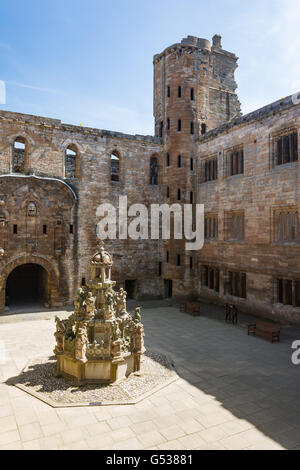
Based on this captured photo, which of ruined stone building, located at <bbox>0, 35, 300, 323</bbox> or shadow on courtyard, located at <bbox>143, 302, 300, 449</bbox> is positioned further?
ruined stone building, located at <bbox>0, 35, 300, 323</bbox>

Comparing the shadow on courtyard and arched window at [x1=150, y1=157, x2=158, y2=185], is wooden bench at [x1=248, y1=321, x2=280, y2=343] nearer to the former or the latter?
the shadow on courtyard

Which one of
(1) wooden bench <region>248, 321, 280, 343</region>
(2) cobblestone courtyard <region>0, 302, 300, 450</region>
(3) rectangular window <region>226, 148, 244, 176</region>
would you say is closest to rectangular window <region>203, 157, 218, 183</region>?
(3) rectangular window <region>226, 148, 244, 176</region>

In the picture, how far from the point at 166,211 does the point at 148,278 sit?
16.3ft

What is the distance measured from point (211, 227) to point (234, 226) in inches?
87.0

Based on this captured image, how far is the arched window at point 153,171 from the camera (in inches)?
966

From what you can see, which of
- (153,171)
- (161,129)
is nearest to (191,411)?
(153,171)

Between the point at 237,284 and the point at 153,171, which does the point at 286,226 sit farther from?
the point at 153,171

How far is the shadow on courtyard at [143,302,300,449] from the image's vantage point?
7.80 m

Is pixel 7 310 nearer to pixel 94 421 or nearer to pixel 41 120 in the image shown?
pixel 41 120

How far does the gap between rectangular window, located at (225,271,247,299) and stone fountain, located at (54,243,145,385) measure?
1034cm

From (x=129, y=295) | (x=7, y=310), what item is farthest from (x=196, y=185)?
(x=7, y=310)

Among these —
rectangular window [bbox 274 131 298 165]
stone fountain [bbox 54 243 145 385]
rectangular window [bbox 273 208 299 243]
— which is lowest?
stone fountain [bbox 54 243 145 385]

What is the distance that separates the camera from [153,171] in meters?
24.7

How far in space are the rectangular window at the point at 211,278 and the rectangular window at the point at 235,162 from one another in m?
6.33
